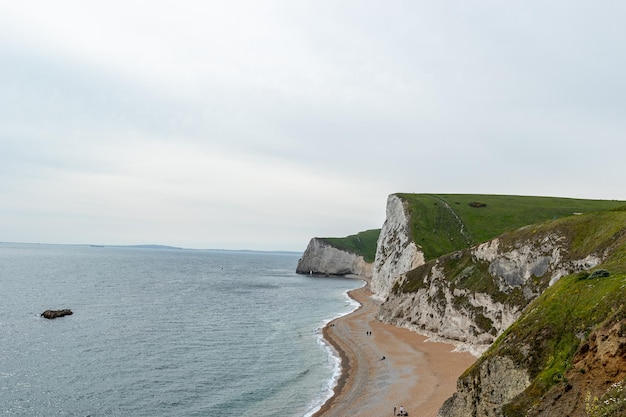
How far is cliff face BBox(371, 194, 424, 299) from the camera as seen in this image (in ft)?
353

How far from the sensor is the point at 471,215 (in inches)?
5012

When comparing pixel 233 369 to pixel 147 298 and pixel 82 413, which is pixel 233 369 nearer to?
pixel 82 413

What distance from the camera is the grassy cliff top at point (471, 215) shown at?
371ft

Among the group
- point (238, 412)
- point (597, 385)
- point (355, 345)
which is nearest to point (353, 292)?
point (355, 345)

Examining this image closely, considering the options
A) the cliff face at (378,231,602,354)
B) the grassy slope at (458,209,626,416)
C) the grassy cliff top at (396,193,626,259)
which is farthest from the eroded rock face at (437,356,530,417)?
the grassy cliff top at (396,193,626,259)

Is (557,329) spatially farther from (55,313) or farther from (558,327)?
(55,313)

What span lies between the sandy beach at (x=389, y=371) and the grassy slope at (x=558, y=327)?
48.7ft

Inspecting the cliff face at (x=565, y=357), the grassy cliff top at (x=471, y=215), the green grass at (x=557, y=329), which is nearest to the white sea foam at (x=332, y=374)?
the cliff face at (x=565, y=357)

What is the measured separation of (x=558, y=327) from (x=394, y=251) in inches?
3720

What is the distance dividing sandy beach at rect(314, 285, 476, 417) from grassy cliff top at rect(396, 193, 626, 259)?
129 ft

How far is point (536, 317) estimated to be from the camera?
91.9 ft

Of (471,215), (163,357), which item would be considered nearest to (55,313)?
(163,357)

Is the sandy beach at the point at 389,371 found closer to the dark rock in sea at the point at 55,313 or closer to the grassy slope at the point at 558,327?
the grassy slope at the point at 558,327

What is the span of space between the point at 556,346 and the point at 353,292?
11025 centimetres
